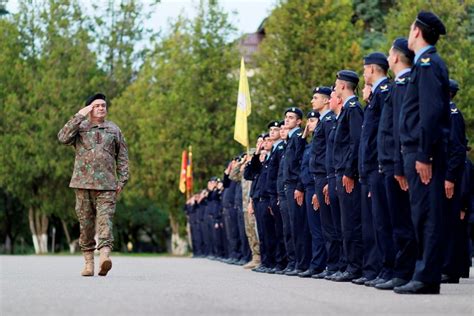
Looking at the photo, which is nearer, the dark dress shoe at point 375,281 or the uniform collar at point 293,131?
the dark dress shoe at point 375,281

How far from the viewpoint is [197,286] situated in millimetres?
13570

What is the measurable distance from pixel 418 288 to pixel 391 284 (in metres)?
1.14

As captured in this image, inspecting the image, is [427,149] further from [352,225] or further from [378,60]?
[352,225]

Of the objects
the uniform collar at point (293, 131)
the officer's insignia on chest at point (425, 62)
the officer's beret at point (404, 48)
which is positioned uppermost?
the uniform collar at point (293, 131)

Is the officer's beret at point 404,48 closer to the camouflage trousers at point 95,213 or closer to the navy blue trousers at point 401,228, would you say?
the navy blue trousers at point 401,228

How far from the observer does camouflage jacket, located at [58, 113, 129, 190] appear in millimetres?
16812

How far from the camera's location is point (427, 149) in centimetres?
1121

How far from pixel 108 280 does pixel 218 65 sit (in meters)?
37.1

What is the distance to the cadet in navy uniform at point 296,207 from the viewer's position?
58.0 ft

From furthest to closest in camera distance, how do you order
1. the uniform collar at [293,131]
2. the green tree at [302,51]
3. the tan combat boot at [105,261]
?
the green tree at [302,51] → the uniform collar at [293,131] → the tan combat boot at [105,261]

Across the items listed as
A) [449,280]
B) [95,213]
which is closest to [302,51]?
[95,213]

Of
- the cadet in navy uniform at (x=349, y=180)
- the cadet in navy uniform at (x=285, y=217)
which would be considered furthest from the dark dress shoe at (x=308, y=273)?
the cadet in navy uniform at (x=349, y=180)

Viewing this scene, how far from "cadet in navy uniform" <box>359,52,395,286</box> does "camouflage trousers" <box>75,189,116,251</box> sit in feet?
14.6

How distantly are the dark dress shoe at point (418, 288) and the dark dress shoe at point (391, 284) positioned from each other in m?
0.73
